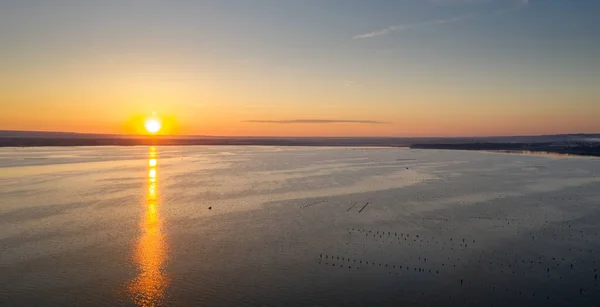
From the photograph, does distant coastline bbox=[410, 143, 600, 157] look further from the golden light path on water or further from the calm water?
the golden light path on water

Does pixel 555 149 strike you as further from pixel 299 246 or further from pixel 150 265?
pixel 150 265

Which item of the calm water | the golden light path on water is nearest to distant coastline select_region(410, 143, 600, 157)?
the calm water

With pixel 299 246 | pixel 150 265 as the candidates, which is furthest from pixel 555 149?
pixel 150 265

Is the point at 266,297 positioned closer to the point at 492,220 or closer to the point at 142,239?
the point at 142,239

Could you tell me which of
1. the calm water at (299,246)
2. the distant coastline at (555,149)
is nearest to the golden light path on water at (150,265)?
the calm water at (299,246)

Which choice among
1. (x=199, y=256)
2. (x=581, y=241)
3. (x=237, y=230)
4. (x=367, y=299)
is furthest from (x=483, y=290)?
(x=237, y=230)

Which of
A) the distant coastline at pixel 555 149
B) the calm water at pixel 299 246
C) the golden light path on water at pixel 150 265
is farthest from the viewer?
the distant coastline at pixel 555 149

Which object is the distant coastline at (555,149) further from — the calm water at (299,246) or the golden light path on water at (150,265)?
the golden light path on water at (150,265)
